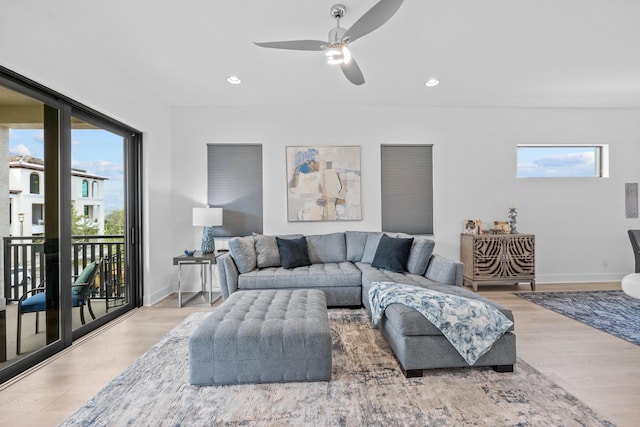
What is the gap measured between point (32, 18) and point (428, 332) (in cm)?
376

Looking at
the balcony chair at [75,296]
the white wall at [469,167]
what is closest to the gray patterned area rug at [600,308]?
the white wall at [469,167]

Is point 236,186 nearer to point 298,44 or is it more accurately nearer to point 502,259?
point 298,44

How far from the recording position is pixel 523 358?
8.25 feet

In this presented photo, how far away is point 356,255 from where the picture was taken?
4.37m

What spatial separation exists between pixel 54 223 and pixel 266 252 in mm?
2148

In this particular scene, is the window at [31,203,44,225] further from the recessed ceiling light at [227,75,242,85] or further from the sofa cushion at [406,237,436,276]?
the sofa cushion at [406,237,436,276]

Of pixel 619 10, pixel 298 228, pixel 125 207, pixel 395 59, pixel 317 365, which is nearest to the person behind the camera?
pixel 317 365

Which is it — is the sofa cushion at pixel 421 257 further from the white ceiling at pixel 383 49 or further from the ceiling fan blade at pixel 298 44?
the ceiling fan blade at pixel 298 44

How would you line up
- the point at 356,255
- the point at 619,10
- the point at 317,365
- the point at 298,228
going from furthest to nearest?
1. the point at 298,228
2. the point at 356,255
3. the point at 619,10
4. the point at 317,365

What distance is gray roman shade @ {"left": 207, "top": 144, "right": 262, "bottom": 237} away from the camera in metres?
4.80

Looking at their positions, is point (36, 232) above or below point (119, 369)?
above

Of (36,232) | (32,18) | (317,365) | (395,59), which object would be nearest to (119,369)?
(36,232)

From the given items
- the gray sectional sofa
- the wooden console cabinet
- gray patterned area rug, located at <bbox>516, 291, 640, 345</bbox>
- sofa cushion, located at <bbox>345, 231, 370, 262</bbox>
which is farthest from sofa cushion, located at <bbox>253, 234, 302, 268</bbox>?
gray patterned area rug, located at <bbox>516, 291, 640, 345</bbox>

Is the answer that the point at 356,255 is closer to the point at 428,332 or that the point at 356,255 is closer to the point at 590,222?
the point at 428,332
